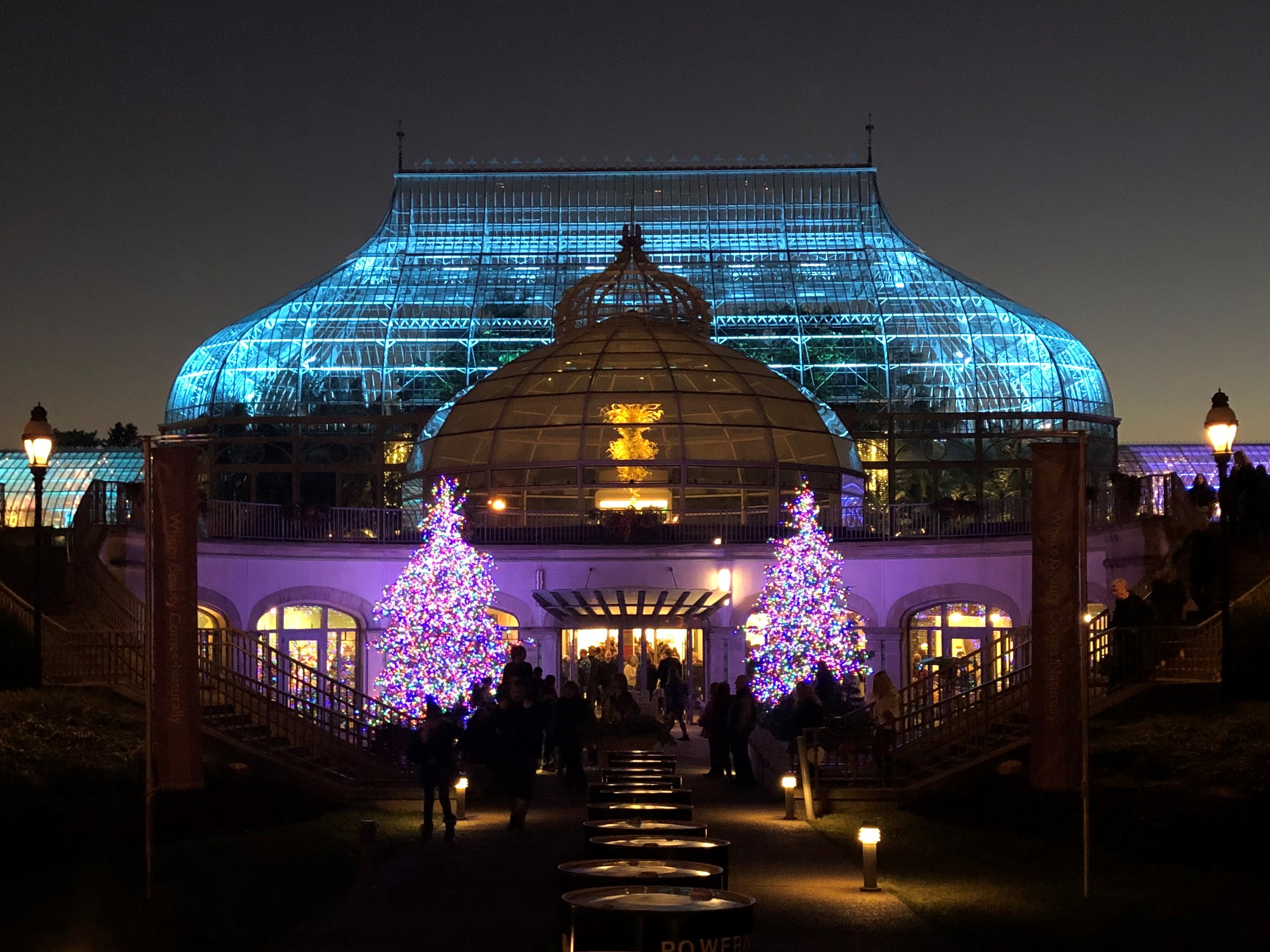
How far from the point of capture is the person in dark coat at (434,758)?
69.3 feet

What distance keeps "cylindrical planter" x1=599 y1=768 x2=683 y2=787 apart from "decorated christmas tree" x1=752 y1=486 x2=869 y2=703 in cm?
1377

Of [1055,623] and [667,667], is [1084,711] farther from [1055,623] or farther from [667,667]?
[667,667]

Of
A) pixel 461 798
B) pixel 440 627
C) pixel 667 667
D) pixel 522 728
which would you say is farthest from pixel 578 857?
pixel 667 667

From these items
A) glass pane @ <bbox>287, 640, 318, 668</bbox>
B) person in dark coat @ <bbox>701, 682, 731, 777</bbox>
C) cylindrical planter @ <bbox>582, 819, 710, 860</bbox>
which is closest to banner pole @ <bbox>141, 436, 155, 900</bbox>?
cylindrical planter @ <bbox>582, 819, 710, 860</bbox>

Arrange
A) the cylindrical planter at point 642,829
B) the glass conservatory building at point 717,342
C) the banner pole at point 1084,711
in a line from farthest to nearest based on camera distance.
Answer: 1. the glass conservatory building at point 717,342
2. the banner pole at point 1084,711
3. the cylindrical planter at point 642,829

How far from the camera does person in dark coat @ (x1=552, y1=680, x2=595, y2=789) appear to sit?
27172 millimetres

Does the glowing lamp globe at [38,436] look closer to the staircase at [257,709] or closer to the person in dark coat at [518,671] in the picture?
the staircase at [257,709]

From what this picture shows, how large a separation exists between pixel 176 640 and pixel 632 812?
19.4 ft

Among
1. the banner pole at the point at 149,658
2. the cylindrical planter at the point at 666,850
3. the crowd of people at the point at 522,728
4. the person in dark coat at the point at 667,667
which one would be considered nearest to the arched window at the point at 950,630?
the person in dark coat at the point at 667,667

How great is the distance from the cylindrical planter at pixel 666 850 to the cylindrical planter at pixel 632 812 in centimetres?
325

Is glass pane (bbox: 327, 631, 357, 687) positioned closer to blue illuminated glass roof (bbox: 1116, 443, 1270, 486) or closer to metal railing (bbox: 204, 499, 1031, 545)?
metal railing (bbox: 204, 499, 1031, 545)

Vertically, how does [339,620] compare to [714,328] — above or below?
below

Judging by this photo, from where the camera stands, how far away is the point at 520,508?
47000mm

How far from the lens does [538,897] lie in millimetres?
16938
